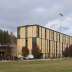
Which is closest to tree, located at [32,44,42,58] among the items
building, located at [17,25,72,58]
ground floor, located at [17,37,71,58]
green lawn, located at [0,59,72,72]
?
ground floor, located at [17,37,71,58]

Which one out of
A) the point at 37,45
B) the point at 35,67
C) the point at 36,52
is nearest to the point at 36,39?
the point at 37,45

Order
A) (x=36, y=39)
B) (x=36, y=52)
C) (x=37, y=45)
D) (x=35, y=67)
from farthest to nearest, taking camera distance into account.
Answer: (x=36, y=39)
(x=37, y=45)
(x=36, y=52)
(x=35, y=67)

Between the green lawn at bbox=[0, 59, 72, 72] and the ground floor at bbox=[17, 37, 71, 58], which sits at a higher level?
the ground floor at bbox=[17, 37, 71, 58]

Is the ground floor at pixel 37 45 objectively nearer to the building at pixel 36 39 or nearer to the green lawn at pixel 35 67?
the building at pixel 36 39

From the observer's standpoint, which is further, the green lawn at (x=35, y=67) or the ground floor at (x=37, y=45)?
the ground floor at (x=37, y=45)

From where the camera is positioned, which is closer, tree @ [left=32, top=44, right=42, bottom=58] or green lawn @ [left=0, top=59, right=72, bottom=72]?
green lawn @ [left=0, top=59, right=72, bottom=72]

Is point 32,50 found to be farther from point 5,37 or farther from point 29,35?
point 5,37

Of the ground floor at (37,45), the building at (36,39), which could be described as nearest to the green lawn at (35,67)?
the ground floor at (37,45)

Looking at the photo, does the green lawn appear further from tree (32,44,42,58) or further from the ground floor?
the ground floor

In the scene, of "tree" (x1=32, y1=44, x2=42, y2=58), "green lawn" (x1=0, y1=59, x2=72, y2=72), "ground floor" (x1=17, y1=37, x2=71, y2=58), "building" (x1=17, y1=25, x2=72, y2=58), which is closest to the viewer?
"green lawn" (x1=0, y1=59, x2=72, y2=72)

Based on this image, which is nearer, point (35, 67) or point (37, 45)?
point (35, 67)

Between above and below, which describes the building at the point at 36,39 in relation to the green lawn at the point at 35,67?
above

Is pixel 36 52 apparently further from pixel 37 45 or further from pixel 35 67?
pixel 35 67

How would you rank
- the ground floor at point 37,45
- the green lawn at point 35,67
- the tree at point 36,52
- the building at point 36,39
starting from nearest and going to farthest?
the green lawn at point 35,67, the tree at point 36,52, the ground floor at point 37,45, the building at point 36,39
